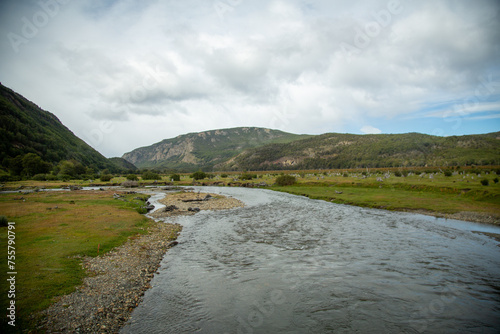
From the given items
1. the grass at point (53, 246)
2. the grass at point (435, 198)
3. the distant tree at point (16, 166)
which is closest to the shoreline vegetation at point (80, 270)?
the grass at point (53, 246)

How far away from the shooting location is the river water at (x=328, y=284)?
8.95 metres

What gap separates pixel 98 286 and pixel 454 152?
183233mm

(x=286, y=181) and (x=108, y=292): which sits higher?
(x=286, y=181)

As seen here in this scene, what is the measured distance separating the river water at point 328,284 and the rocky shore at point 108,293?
0.62 m

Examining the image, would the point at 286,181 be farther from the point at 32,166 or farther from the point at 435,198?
the point at 32,166

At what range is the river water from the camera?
352 inches

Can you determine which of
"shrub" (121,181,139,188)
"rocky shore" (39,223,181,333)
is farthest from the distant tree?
"rocky shore" (39,223,181,333)

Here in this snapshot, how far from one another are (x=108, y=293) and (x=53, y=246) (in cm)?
771

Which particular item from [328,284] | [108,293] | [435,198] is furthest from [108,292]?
[435,198]

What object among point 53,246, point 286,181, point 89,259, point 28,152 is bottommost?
point 89,259

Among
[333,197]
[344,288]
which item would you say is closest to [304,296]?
[344,288]

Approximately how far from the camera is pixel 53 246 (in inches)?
578

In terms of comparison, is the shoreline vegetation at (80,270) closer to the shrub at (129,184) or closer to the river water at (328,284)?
the river water at (328,284)

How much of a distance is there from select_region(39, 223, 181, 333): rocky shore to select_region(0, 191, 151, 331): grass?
0.56m
